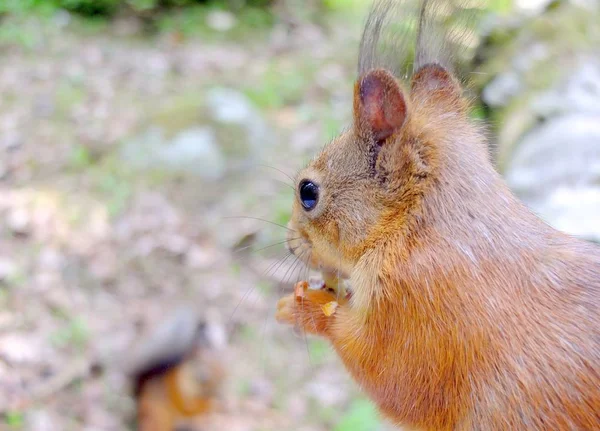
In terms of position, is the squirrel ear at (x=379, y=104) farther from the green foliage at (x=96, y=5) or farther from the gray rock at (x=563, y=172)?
the green foliage at (x=96, y=5)

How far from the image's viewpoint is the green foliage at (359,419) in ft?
9.34

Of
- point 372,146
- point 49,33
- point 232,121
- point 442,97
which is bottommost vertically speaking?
point 49,33

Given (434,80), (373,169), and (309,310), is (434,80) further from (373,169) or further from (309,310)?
(309,310)

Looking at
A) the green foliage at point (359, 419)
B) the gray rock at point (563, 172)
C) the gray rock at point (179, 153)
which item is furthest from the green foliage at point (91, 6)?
the green foliage at point (359, 419)

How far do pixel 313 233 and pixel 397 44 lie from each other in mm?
527

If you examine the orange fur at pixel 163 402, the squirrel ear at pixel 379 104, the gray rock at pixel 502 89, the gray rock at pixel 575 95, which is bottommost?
the orange fur at pixel 163 402

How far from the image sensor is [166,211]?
411 centimetres

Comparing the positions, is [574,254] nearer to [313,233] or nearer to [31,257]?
[313,233]

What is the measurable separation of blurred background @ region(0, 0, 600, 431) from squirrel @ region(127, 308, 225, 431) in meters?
0.02

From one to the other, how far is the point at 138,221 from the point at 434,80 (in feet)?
8.52

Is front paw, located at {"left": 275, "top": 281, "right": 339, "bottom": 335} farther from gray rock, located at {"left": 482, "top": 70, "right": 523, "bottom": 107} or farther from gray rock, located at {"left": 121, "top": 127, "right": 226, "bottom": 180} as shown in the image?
gray rock, located at {"left": 121, "top": 127, "right": 226, "bottom": 180}

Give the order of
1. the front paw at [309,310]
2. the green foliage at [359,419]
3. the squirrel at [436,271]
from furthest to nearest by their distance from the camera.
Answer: the green foliage at [359,419], the front paw at [309,310], the squirrel at [436,271]

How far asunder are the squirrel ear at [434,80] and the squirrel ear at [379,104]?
0.60ft

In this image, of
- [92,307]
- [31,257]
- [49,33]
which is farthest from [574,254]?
[49,33]
